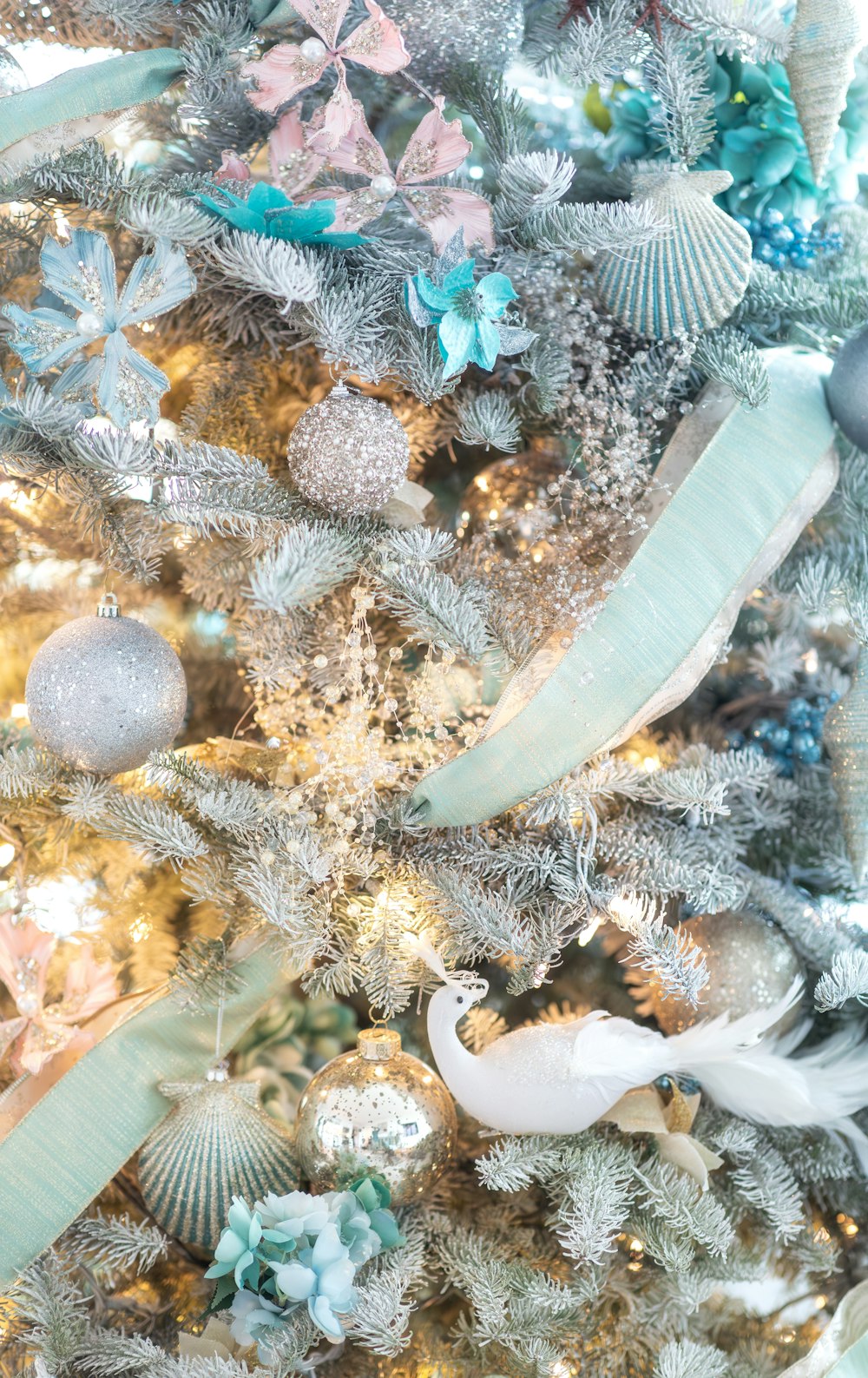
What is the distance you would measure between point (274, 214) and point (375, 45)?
11 cm

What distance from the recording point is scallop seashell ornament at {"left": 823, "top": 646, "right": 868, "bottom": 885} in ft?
2.38

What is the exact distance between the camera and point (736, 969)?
763 millimetres

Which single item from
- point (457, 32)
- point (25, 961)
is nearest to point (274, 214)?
point (457, 32)

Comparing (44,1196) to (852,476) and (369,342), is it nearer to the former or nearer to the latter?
(369,342)

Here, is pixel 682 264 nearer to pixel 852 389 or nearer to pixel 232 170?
pixel 852 389

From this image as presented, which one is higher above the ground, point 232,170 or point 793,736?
point 232,170

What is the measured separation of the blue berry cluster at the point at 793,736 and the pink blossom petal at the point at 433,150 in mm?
487

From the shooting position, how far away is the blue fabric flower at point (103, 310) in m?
0.56

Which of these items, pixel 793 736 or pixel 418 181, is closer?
pixel 418 181

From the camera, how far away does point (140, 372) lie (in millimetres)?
565

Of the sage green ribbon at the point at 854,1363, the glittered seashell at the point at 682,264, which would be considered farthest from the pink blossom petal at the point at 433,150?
the sage green ribbon at the point at 854,1363

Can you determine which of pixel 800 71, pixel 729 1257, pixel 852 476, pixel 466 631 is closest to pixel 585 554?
pixel 466 631

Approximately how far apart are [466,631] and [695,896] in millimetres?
266

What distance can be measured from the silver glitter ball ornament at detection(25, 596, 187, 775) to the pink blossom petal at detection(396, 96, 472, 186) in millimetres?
324
